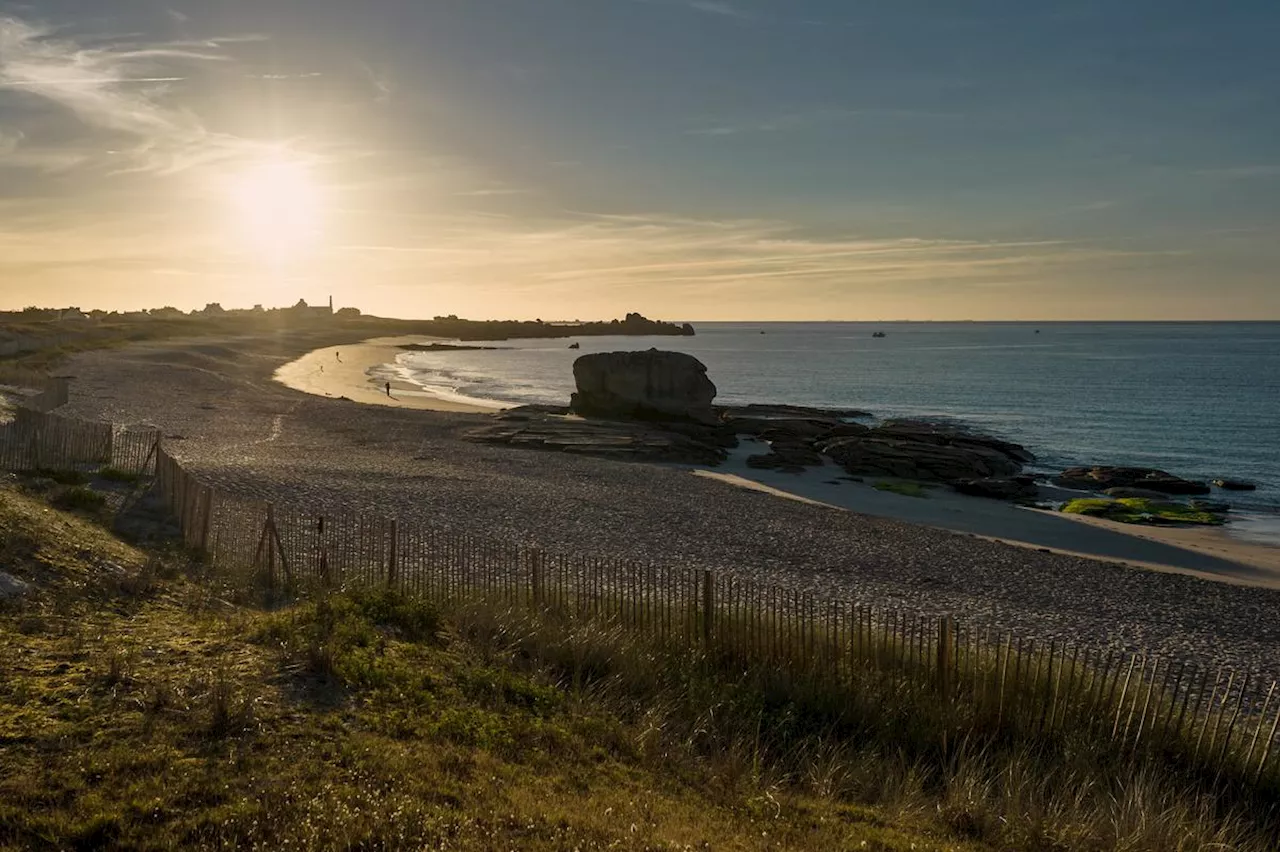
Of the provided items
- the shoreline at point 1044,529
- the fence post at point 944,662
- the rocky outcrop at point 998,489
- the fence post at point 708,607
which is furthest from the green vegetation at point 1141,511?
the fence post at point 708,607

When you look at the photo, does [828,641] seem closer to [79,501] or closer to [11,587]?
[11,587]

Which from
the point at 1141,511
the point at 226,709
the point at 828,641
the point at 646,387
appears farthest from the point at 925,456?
the point at 226,709

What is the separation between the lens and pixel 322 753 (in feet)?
25.3

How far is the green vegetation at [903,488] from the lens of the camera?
3578 cm

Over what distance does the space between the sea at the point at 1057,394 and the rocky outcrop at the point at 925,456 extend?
3.68 metres

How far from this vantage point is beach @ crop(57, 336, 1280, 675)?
1830 cm

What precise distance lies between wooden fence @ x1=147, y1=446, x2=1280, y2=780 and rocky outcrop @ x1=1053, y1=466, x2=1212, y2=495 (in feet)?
89.4

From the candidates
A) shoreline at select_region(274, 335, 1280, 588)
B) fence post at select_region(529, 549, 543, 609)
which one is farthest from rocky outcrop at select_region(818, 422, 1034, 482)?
fence post at select_region(529, 549, 543, 609)

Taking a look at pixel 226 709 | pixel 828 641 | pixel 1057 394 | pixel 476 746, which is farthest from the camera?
pixel 1057 394

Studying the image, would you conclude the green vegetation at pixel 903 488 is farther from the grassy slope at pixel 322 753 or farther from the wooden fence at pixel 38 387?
the wooden fence at pixel 38 387

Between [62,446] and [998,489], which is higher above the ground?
[62,446]

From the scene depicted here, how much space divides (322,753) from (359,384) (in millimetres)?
77232

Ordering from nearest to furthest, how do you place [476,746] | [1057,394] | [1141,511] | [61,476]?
[476,746] → [61,476] → [1141,511] → [1057,394]

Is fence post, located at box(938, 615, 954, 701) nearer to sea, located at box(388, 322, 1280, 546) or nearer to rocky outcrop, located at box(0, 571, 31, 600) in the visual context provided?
rocky outcrop, located at box(0, 571, 31, 600)
